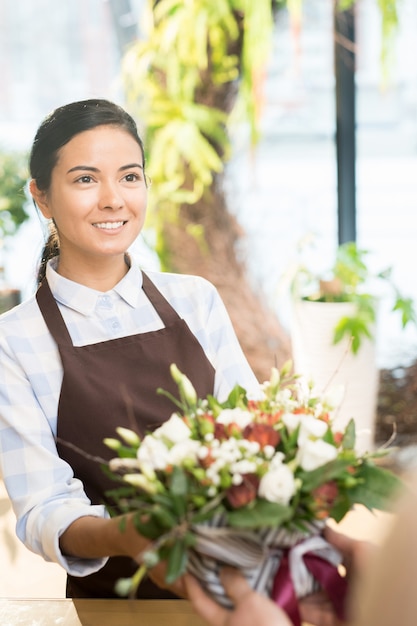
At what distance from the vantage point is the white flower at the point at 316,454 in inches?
39.7

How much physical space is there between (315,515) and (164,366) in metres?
0.63

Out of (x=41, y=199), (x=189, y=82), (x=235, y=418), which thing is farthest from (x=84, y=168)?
(x=189, y=82)

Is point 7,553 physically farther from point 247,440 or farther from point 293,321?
point 247,440

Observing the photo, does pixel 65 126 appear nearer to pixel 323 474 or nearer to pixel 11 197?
pixel 323 474

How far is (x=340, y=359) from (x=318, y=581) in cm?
286

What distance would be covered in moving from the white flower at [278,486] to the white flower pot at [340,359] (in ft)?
9.40

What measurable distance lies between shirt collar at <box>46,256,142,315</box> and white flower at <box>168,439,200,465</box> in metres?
0.64

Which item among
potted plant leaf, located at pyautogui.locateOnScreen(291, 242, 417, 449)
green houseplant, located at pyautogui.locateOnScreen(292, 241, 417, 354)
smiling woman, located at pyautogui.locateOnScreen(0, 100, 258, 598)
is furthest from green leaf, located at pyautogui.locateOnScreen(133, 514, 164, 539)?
green houseplant, located at pyautogui.locateOnScreen(292, 241, 417, 354)

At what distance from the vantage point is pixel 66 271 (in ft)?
5.45

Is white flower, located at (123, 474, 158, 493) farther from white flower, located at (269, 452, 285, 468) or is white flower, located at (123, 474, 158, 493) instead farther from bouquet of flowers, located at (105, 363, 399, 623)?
white flower, located at (269, 452, 285, 468)

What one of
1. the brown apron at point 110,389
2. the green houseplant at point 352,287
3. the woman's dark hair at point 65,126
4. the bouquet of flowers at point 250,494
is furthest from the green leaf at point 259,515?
the green houseplant at point 352,287

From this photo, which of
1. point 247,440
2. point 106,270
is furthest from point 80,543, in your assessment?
point 106,270

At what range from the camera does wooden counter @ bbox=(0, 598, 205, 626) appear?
1.24 metres

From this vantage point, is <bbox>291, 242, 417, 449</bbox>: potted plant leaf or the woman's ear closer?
the woman's ear
